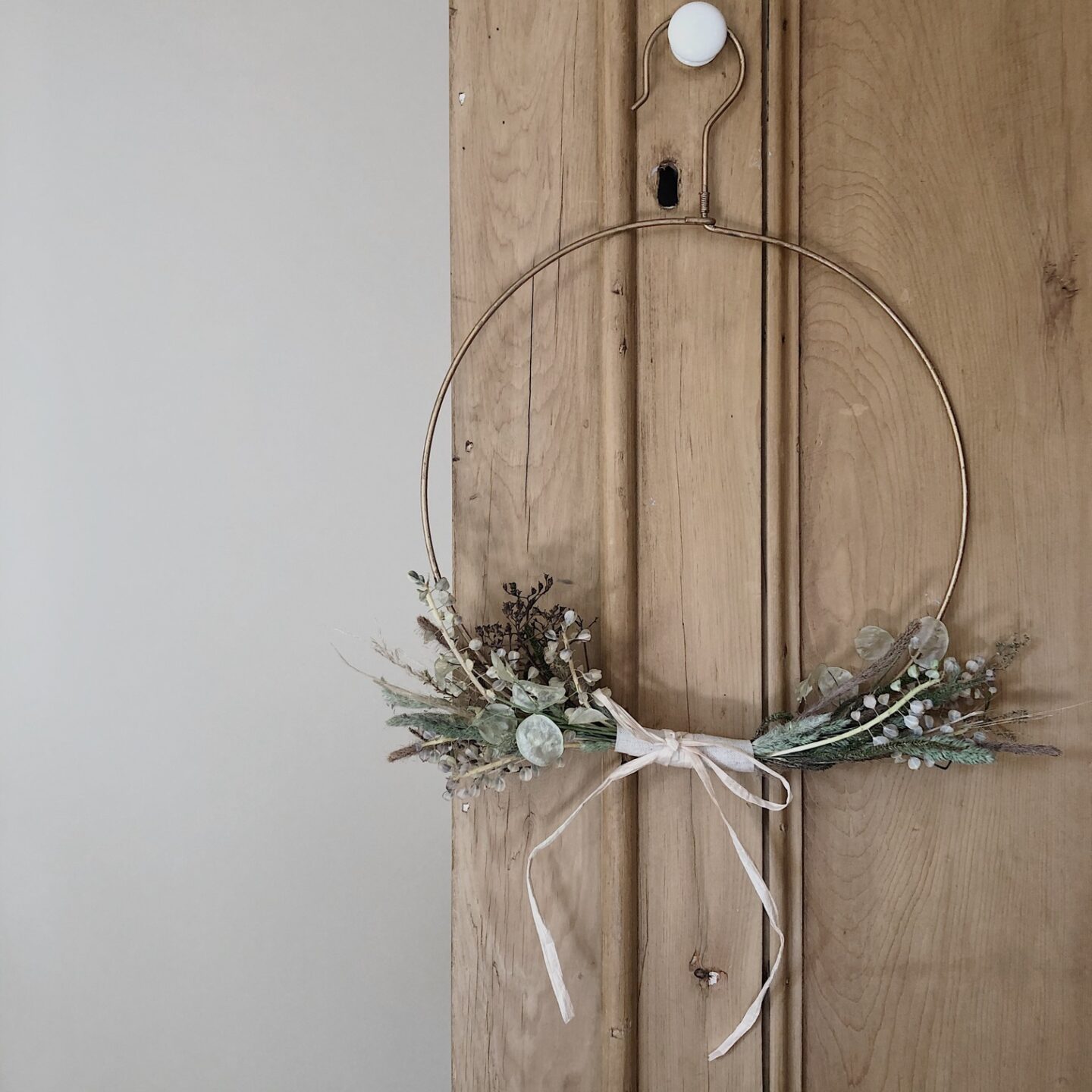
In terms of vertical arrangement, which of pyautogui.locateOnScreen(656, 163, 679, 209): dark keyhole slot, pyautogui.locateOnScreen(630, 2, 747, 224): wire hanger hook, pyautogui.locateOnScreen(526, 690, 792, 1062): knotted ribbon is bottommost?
pyautogui.locateOnScreen(526, 690, 792, 1062): knotted ribbon

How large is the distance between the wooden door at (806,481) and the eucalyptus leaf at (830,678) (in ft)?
0.09

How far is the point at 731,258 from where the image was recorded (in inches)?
25.3

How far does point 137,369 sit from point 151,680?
0.34 metres

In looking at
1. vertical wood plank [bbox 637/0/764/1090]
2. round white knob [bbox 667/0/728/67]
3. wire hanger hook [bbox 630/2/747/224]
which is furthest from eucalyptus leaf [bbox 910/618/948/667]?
round white knob [bbox 667/0/728/67]

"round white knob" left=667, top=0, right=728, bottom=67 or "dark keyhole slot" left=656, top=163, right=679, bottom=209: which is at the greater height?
"round white knob" left=667, top=0, right=728, bottom=67

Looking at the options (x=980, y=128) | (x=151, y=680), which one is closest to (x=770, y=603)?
(x=980, y=128)

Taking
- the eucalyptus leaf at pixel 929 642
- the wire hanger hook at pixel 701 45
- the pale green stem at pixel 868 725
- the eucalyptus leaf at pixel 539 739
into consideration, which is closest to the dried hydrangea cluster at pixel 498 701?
the eucalyptus leaf at pixel 539 739

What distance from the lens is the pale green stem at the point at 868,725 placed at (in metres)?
0.56

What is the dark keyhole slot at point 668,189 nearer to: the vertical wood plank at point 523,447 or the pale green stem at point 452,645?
the vertical wood plank at point 523,447

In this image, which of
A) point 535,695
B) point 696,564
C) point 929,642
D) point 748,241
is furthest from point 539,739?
point 748,241

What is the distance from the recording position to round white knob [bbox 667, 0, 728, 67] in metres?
0.59

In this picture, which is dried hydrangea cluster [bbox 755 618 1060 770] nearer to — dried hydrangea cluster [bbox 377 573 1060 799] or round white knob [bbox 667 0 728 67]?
dried hydrangea cluster [bbox 377 573 1060 799]

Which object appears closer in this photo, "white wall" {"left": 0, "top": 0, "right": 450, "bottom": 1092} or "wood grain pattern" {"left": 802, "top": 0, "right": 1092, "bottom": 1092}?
"wood grain pattern" {"left": 802, "top": 0, "right": 1092, "bottom": 1092}

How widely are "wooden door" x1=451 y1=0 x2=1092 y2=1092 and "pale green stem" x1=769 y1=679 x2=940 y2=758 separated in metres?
0.06
